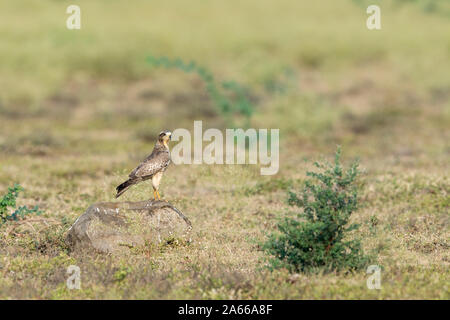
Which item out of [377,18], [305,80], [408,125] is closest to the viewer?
[408,125]

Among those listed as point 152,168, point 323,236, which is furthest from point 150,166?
point 323,236

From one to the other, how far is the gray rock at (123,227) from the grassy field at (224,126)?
20 centimetres

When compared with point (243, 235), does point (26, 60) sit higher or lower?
higher

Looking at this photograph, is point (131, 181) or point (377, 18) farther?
point (377, 18)

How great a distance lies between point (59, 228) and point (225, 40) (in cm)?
2206

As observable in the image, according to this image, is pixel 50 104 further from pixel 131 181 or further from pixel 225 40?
pixel 131 181

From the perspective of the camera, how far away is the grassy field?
7984mm

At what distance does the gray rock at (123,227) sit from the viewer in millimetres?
8852

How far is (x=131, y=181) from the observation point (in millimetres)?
9172

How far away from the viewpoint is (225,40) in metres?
31.1

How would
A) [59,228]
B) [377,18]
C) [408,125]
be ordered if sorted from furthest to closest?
[377,18] < [408,125] < [59,228]

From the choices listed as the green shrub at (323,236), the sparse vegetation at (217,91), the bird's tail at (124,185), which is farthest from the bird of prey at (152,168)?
the sparse vegetation at (217,91)
